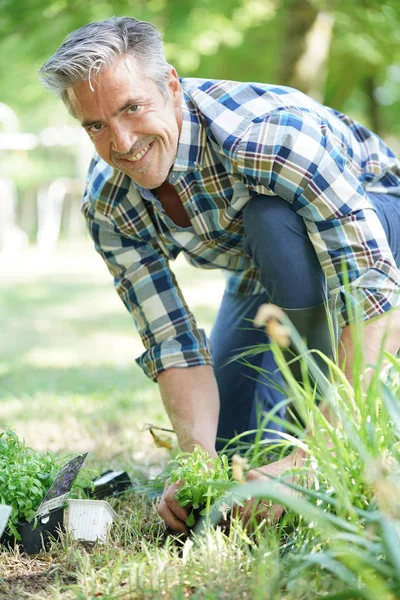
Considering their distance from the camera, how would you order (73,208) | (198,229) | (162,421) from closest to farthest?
(198,229), (162,421), (73,208)

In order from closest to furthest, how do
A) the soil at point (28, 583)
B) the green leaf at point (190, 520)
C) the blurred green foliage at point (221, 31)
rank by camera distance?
1. the soil at point (28, 583)
2. the green leaf at point (190, 520)
3. the blurred green foliage at point (221, 31)

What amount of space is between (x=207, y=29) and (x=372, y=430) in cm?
514

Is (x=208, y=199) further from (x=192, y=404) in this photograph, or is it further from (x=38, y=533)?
(x=38, y=533)

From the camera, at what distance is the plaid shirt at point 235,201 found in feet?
6.57

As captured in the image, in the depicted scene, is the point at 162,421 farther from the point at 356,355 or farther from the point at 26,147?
the point at 26,147

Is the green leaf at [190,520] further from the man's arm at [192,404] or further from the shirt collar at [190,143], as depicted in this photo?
the shirt collar at [190,143]

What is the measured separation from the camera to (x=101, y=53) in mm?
2012

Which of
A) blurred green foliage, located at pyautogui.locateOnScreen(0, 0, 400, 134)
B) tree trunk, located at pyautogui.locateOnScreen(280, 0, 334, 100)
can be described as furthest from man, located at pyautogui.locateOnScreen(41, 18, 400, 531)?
tree trunk, located at pyautogui.locateOnScreen(280, 0, 334, 100)

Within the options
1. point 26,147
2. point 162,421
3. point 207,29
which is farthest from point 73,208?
point 162,421

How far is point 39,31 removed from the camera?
5.05 meters

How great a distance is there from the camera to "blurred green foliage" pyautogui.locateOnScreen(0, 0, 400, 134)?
4988 millimetres

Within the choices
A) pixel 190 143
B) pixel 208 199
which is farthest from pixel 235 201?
pixel 190 143

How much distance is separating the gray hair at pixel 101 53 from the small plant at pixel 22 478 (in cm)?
92

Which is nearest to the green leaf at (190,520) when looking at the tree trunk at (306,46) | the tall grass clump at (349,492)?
the tall grass clump at (349,492)
